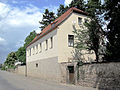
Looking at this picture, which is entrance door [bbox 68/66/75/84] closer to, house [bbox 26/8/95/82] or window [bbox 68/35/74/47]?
house [bbox 26/8/95/82]

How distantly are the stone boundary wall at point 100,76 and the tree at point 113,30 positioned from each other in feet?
5.08

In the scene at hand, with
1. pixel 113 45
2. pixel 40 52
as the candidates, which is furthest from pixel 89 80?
pixel 40 52

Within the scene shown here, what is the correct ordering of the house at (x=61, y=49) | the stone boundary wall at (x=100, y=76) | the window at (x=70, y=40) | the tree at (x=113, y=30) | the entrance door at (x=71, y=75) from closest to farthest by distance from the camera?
1. the stone boundary wall at (x=100, y=76)
2. the tree at (x=113, y=30)
3. the entrance door at (x=71, y=75)
4. the house at (x=61, y=49)
5. the window at (x=70, y=40)

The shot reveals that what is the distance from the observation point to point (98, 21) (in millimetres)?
17094

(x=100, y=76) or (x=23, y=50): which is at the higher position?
(x=23, y=50)

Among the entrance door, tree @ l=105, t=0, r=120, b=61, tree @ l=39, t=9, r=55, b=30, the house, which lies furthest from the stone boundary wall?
tree @ l=39, t=9, r=55, b=30

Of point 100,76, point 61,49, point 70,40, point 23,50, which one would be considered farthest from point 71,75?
point 23,50

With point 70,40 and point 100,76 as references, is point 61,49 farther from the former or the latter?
point 100,76

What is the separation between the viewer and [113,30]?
1421 centimetres

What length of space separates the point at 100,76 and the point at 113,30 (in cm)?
426

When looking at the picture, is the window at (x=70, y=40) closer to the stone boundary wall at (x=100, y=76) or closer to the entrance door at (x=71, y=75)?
the entrance door at (x=71, y=75)

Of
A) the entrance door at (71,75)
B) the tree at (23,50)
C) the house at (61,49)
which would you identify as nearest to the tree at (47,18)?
the tree at (23,50)

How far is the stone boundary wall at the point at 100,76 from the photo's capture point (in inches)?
451

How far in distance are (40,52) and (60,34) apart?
7.15 meters
